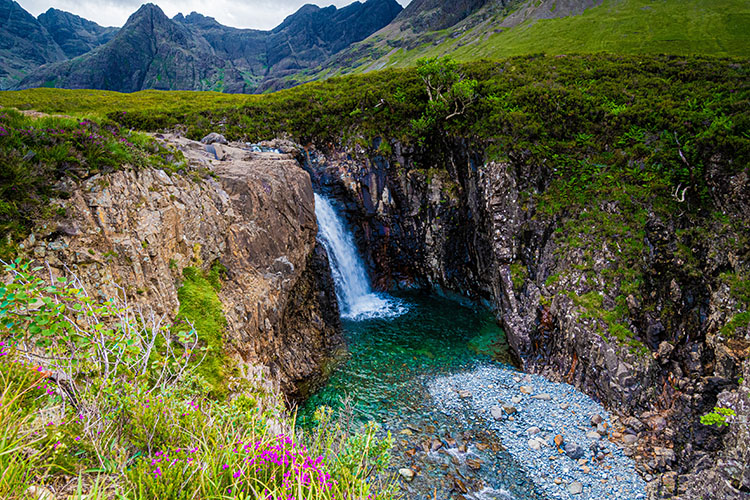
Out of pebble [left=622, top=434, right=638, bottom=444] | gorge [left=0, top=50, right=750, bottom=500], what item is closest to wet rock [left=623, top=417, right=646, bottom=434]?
gorge [left=0, top=50, right=750, bottom=500]

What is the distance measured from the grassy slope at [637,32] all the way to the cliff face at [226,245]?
206ft

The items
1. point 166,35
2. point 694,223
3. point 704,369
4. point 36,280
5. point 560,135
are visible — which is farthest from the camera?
point 166,35

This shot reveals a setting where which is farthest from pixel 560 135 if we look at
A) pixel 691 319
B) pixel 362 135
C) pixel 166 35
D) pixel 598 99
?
pixel 166 35

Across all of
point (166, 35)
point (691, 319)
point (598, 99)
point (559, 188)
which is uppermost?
point (166, 35)

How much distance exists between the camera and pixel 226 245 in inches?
567

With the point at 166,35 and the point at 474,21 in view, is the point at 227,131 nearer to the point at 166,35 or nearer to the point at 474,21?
the point at 474,21

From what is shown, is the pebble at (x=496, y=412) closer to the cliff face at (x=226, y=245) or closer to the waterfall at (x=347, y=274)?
the cliff face at (x=226, y=245)

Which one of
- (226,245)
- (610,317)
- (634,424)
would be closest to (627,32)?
(610,317)

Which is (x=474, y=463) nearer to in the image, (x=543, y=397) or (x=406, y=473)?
(x=406, y=473)

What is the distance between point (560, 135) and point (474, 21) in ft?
381

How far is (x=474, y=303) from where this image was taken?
26.3 meters

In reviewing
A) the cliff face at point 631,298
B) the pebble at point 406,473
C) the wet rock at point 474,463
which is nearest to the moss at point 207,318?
the pebble at point 406,473

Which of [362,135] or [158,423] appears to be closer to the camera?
[158,423]

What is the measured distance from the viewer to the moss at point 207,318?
10203 millimetres
